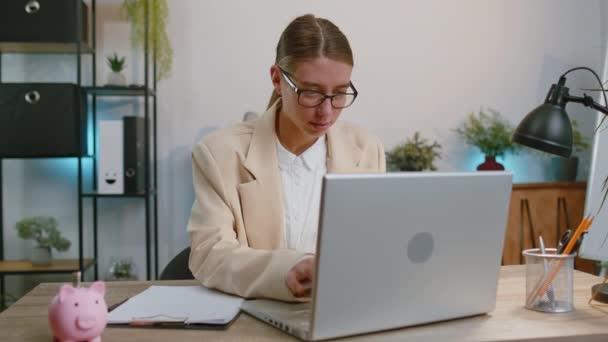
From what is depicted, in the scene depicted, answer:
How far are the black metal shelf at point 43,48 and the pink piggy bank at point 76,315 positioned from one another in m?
2.38

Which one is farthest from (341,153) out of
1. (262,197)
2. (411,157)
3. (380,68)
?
(380,68)

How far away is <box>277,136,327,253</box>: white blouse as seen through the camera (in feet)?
5.53

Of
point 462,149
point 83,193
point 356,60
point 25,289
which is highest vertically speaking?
point 356,60

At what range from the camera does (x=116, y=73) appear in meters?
3.24

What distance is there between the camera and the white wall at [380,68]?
345cm

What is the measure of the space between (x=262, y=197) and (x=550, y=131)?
67cm

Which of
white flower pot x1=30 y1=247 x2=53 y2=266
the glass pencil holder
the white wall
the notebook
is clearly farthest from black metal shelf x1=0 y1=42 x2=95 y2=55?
the glass pencil holder

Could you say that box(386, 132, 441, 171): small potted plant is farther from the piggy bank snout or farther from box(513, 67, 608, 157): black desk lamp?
the piggy bank snout

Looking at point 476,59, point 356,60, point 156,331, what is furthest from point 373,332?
point 476,59

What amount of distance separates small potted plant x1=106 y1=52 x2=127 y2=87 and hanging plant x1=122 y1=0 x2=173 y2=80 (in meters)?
0.12

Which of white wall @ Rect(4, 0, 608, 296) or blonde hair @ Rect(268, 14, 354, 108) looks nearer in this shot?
blonde hair @ Rect(268, 14, 354, 108)

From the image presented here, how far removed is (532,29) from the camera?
373 cm

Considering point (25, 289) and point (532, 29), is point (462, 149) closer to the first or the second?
point (532, 29)

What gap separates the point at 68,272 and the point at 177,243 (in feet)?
1.93
